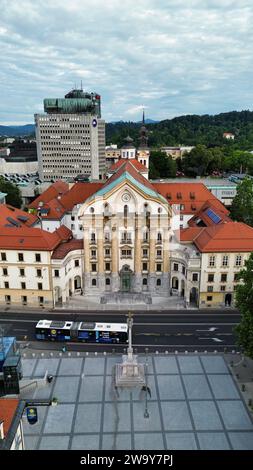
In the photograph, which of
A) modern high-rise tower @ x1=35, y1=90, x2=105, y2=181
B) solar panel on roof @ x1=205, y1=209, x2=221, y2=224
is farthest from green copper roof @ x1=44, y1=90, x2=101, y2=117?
solar panel on roof @ x1=205, y1=209, x2=221, y2=224

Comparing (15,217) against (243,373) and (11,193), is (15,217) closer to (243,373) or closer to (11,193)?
(11,193)

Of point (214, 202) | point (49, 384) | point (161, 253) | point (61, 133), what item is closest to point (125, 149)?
A: point (214, 202)

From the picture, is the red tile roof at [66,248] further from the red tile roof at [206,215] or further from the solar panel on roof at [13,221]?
the red tile roof at [206,215]

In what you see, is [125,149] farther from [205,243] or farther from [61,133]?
[61,133]

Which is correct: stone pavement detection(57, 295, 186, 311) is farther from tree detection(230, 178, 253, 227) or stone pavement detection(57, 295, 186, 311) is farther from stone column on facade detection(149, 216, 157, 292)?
tree detection(230, 178, 253, 227)

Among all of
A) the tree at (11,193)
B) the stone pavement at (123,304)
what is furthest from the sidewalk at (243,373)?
the tree at (11,193)

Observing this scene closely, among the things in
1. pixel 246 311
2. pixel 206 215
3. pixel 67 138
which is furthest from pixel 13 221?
pixel 67 138
